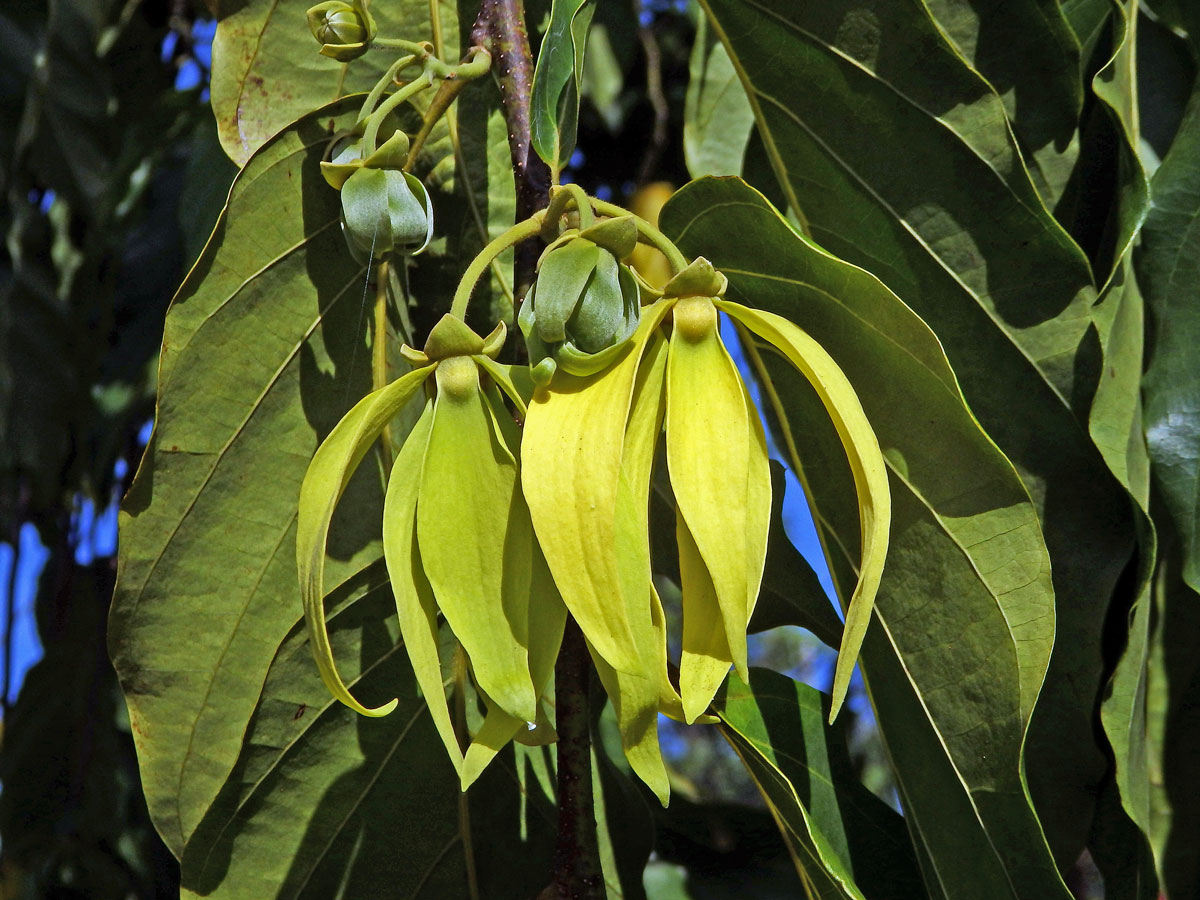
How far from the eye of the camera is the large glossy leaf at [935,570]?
501 mm

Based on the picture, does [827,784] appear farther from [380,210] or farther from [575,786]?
[380,210]

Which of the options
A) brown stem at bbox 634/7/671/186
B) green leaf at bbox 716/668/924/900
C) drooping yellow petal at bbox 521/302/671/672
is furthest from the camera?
brown stem at bbox 634/7/671/186

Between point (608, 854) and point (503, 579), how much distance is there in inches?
13.6

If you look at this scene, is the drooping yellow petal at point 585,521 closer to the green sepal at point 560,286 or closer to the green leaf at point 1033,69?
the green sepal at point 560,286

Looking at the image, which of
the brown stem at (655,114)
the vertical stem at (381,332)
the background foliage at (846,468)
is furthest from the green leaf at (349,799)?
the brown stem at (655,114)

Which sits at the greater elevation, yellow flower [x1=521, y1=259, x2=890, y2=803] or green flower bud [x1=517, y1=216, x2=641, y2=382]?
green flower bud [x1=517, y1=216, x2=641, y2=382]

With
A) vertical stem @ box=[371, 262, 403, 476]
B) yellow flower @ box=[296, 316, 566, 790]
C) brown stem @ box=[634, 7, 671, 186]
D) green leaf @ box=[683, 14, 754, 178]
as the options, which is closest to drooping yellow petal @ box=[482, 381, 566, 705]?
yellow flower @ box=[296, 316, 566, 790]

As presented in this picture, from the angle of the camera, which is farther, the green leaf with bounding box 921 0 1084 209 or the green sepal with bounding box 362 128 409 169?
the green leaf with bounding box 921 0 1084 209

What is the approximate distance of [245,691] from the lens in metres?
0.65

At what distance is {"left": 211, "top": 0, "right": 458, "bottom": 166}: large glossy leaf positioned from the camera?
0.67 meters

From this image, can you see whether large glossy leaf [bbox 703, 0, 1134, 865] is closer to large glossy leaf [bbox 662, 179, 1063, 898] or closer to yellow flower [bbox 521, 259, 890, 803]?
large glossy leaf [bbox 662, 179, 1063, 898]

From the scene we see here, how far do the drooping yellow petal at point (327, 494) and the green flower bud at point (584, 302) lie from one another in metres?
0.06

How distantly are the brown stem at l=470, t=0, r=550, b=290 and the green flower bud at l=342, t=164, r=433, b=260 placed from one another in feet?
0.17

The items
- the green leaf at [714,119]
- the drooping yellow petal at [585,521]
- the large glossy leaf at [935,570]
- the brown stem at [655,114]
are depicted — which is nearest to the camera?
the drooping yellow petal at [585,521]
